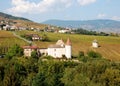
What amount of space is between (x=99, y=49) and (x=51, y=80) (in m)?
58.9

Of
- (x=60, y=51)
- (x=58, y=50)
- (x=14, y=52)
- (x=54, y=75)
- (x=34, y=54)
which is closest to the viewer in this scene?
(x=54, y=75)

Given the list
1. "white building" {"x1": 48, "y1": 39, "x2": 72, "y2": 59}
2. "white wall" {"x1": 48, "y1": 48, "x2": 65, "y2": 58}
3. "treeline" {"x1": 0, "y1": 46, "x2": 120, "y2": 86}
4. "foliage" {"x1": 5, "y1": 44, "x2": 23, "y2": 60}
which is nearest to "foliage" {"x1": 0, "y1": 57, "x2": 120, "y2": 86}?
"treeline" {"x1": 0, "y1": 46, "x2": 120, "y2": 86}

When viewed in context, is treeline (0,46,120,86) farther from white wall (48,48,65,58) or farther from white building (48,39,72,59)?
white wall (48,48,65,58)

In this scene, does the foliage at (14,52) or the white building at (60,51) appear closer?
the foliage at (14,52)

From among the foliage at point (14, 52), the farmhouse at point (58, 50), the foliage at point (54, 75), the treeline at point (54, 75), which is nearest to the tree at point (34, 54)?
the farmhouse at point (58, 50)

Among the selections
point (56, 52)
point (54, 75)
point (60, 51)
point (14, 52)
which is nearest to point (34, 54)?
point (14, 52)

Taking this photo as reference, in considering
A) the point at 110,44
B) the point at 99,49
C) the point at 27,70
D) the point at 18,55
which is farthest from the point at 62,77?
the point at 110,44

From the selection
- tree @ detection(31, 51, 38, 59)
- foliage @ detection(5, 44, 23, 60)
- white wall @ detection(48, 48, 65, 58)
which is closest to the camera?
→ foliage @ detection(5, 44, 23, 60)

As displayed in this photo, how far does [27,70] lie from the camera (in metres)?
65.6

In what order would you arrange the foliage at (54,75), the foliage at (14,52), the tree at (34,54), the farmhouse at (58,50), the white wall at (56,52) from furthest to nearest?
1. the white wall at (56,52)
2. the farmhouse at (58,50)
3. the tree at (34,54)
4. the foliage at (14,52)
5. the foliage at (54,75)

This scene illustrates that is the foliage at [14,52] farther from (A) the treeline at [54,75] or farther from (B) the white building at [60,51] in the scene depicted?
(A) the treeline at [54,75]

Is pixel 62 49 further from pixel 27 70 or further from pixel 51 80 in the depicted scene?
pixel 51 80

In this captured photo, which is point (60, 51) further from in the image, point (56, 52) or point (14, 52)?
point (14, 52)

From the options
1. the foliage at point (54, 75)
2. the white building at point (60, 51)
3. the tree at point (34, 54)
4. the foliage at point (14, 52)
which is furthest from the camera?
the white building at point (60, 51)
